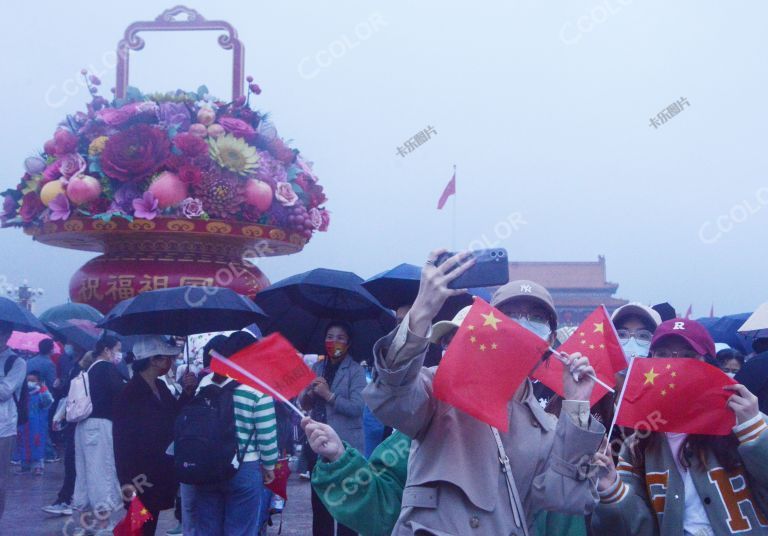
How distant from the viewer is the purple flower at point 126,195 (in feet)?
27.9

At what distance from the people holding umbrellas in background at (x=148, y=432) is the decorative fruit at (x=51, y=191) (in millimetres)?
3330

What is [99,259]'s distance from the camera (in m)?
9.39

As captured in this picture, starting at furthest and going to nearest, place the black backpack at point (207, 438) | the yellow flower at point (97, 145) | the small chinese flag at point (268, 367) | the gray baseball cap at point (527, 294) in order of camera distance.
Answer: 1. the yellow flower at point (97, 145)
2. the black backpack at point (207, 438)
3. the small chinese flag at point (268, 367)
4. the gray baseball cap at point (527, 294)

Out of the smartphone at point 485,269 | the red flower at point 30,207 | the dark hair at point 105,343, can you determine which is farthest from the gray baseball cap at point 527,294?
the red flower at point 30,207

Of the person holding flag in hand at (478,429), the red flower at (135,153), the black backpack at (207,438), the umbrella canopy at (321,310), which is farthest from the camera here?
the red flower at (135,153)

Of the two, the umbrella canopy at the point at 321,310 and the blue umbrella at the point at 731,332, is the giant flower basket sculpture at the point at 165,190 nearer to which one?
the umbrella canopy at the point at 321,310

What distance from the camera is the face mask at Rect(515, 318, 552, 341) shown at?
2.95 meters

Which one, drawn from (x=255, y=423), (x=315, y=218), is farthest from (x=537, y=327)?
(x=315, y=218)

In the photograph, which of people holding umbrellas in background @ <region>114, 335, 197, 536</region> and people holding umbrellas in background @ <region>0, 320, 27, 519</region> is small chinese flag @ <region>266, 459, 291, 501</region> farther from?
people holding umbrellas in background @ <region>0, 320, 27, 519</region>

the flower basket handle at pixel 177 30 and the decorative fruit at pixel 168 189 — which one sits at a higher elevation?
the flower basket handle at pixel 177 30

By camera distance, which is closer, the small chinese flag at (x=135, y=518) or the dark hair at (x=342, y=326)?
the small chinese flag at (x=135, y=518)

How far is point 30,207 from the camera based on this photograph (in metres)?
9.09

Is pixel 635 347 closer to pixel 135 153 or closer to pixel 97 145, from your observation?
pixel 135 153

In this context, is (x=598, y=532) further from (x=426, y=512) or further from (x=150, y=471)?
(x=150, y=471)
